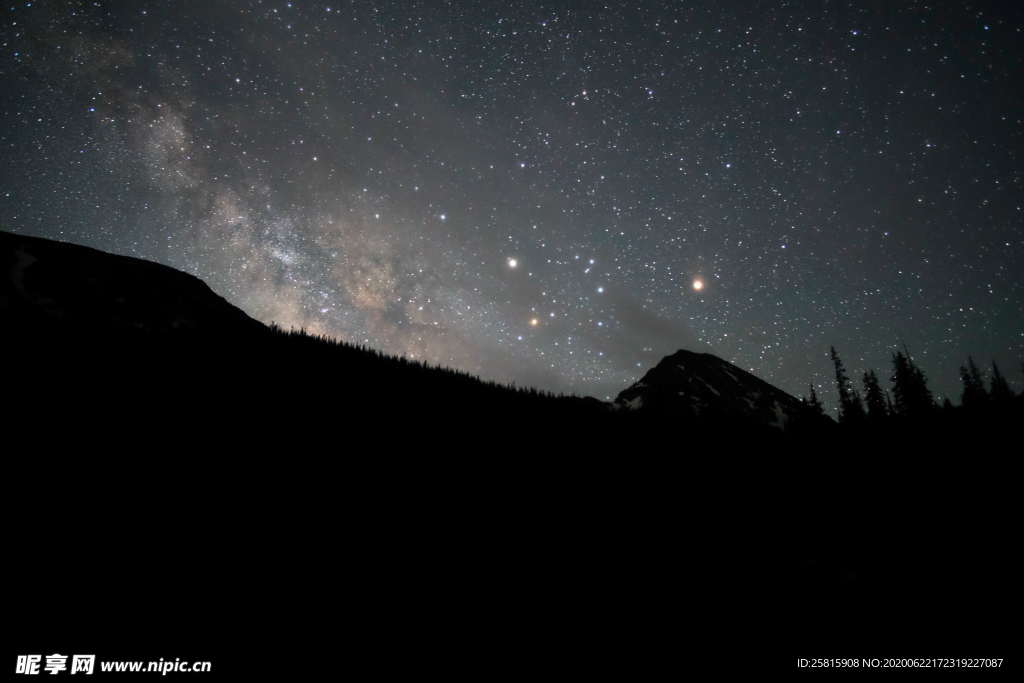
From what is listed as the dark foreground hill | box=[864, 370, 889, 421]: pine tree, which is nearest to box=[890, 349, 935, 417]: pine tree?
box=[864, 370, 889, 421]: pine tree

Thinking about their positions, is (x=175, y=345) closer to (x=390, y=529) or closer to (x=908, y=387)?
(x=390, y=529)

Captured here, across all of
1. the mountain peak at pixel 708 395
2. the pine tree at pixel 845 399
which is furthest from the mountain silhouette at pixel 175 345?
the pine tree at pixel 845 399

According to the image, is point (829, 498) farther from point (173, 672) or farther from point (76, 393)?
point (76, 393)

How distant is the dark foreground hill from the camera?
579 centimetres

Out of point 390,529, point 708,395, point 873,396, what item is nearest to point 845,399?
point 873,396

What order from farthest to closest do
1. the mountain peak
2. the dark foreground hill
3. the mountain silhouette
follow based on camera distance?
the mountain peak → the mountain silhouette → the dark foreground hill

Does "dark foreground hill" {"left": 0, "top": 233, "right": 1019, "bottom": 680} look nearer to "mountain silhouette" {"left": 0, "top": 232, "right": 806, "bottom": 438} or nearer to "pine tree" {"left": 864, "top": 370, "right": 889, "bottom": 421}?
"mountain silhouette" {"left": 0, "top": 232, "right": 806, "bottom": 438}

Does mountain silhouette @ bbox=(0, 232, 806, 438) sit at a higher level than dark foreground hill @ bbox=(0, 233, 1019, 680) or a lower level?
higher

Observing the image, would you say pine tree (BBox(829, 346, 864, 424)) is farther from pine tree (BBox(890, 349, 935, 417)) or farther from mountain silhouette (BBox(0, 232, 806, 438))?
mountain silhouette (BBox(0, 232, 806, 438))

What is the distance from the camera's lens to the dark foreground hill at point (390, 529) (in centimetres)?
579

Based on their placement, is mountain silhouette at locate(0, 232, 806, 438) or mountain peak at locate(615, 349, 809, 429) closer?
mountain silhouette at locate(0, 232, 806, 438)

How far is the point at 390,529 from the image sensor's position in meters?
8.79

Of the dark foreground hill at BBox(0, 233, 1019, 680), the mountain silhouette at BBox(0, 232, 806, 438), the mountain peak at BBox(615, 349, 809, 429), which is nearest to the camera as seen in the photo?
the dark foreground hill at BBox(0, 233, 1019, 680)

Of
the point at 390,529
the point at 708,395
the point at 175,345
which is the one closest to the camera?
the point at 390,529
